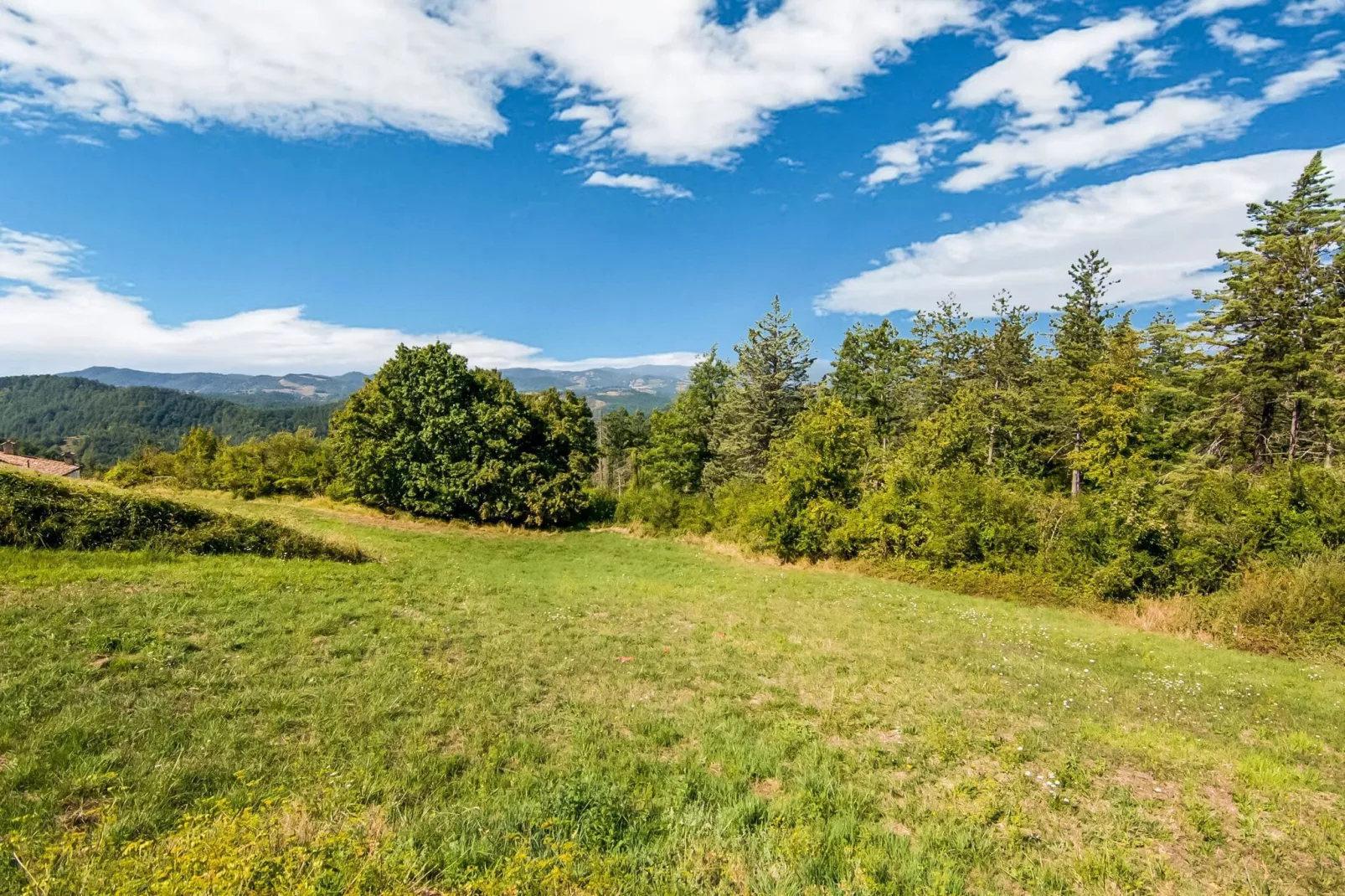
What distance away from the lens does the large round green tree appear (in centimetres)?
3456

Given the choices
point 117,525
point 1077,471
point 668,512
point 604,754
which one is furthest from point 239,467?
point 1077,471

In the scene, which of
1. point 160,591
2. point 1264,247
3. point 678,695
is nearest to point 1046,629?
point 678,695

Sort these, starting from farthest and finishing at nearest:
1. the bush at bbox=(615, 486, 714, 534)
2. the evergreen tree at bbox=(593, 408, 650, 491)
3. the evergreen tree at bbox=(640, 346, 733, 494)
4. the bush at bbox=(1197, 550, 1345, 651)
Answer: the evergreen tree at bbox=(593, 408, 650, 491)
the evergreen tree at bbox=(640, 346, 733, 494)
the bush at bbox=(615, 486, 714, 534)
the bush at bbox=(1197, 550, 1345, 651)

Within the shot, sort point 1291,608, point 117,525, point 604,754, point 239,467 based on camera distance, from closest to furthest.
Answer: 1. point 604,754
2. point 1291,608
3. point 117,525
4. point 239,467

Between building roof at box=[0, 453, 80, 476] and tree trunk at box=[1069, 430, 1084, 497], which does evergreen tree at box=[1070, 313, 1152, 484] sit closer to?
tree trunk at box=[1069, 430, 1084, 497]

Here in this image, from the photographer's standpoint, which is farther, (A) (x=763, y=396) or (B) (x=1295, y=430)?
(A) (x=763, y=396)

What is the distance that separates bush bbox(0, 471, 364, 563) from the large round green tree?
16413 millimetres

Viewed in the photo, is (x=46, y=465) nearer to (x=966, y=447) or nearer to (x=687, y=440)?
(x=687, y=440)

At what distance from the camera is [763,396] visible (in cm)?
4212

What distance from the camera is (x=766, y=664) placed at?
1158 centimetres

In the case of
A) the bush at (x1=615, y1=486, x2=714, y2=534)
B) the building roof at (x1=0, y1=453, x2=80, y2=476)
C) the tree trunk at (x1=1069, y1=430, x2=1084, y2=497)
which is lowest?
the bush at (x1=615, y1=486, x2=714, y2=534)

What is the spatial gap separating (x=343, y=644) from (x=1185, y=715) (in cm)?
1466

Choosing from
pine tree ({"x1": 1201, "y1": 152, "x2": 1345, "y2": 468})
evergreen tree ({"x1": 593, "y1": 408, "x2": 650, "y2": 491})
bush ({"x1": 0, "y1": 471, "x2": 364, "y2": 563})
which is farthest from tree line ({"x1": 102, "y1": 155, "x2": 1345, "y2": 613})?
evergreen tree ({"x1": 593, "y1": 408, "x2": 650, "y2": 491})

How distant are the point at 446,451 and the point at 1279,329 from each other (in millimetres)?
40006
